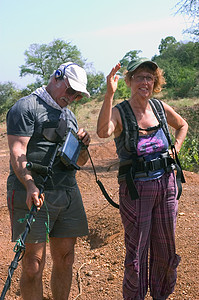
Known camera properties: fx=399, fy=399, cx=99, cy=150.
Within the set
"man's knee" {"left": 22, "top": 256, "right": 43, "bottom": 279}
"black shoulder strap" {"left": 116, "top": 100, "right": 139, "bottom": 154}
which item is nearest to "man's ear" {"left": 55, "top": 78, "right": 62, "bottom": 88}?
"black shoulder strap" {"left": 116, "top": 100, "right": 139, "bottom": 154}

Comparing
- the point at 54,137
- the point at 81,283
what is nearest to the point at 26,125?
the point at 54,137

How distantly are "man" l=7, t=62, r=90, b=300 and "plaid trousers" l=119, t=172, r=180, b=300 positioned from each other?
430 millimetres

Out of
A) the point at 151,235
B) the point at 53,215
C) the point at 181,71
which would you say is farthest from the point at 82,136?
the point at 181,71

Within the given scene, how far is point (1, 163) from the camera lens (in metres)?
9.67

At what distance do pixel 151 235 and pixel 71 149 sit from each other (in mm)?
893

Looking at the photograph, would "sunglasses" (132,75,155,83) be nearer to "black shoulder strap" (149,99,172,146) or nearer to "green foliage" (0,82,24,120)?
"black shoulder strap" (149,99,172,146)

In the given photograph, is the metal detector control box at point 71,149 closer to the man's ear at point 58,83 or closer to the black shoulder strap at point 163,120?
the man's ear at point 58,83

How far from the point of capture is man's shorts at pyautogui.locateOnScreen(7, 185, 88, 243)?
8.98 feet

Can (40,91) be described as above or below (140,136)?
above

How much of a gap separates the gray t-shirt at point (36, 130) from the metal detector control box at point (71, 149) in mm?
72

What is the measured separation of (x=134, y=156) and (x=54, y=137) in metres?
0.58

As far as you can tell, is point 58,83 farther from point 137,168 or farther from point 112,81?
point 137,168

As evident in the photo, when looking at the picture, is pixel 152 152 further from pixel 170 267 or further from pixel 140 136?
pixel 170 267

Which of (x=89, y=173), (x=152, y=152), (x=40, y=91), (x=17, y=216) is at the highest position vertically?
(x=40, y=91)
